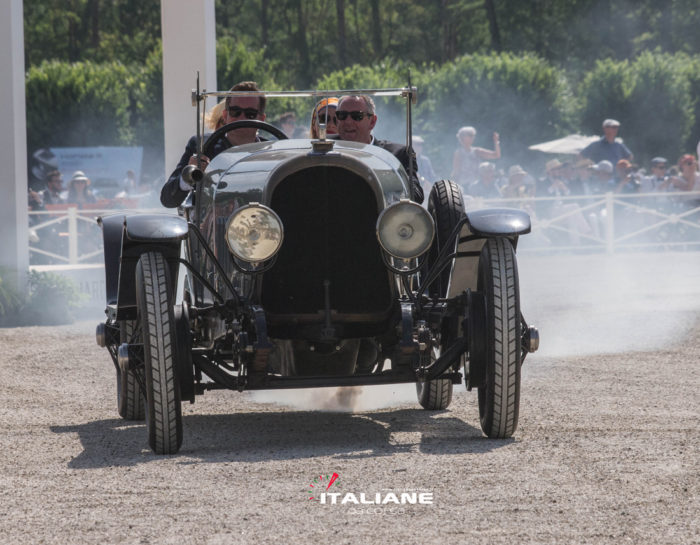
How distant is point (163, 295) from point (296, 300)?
688 mm

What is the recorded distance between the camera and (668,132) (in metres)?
38.8

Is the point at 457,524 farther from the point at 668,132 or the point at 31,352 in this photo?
the point at 668,132

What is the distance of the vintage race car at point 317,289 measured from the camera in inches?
210

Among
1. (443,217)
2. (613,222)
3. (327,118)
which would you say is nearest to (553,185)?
(613,222)

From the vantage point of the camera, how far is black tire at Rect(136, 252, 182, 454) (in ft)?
17.1

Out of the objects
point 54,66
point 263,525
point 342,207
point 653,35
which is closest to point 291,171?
point 342,207

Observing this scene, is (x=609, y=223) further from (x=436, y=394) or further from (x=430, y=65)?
(x=430, y=65)

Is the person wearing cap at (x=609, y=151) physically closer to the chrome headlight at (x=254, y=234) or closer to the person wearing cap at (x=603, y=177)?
the person wearing cap at (x=603, y=177)

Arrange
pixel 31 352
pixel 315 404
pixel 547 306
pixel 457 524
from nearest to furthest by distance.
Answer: pixel 457 524
pixel 315 404
pixel 31 352
pixel 547 306

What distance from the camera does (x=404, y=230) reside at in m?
5.44

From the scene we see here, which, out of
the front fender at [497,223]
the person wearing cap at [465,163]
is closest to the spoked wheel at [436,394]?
the front fender at [497,223]

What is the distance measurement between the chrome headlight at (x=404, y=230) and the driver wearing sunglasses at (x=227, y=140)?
1.58 m

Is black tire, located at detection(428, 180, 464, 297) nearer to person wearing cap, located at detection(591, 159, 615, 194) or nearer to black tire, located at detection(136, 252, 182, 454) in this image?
black tire, located at detection(136, 252, 182, 454)

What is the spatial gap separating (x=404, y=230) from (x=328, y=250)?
0.44 metres
